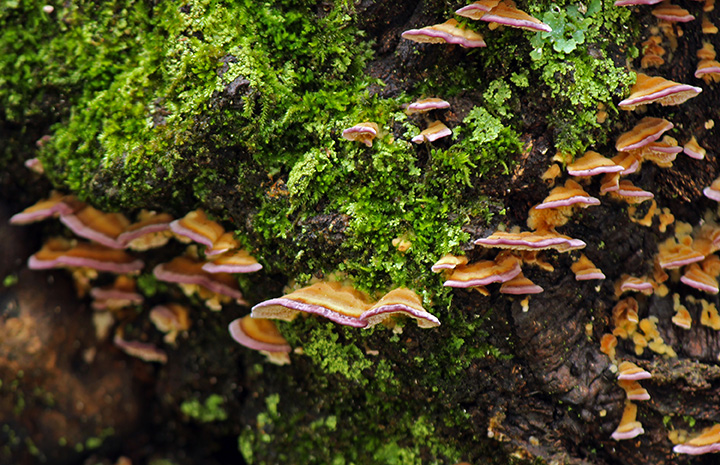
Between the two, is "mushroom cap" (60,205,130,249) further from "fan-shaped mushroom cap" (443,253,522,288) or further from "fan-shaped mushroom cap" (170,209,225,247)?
"fan-shaped mushroom cap" (443,253,522,288)

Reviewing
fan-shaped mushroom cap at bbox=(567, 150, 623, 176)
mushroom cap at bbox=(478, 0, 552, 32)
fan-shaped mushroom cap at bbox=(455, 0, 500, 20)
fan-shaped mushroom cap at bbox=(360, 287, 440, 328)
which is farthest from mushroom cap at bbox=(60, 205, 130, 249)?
fan-shaped mushroom cap at bbox=(567, 150, 623, 176)

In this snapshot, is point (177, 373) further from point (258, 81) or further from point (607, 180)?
point (607, 180)

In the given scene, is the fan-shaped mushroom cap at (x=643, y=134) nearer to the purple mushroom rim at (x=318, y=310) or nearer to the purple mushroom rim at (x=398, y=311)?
the purple mushroom rim at (x=398, y=311)

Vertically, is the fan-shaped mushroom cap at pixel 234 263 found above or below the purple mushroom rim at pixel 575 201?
below

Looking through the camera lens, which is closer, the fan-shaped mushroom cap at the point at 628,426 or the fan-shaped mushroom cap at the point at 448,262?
the fan-shaped mushroom cap at the point at 448,262

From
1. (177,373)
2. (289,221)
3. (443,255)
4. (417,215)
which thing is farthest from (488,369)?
(177,373)

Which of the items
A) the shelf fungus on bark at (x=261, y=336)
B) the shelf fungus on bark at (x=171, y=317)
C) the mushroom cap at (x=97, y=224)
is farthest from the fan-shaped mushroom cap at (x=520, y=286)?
the shelf fungus on bark at (x=171, y=317)

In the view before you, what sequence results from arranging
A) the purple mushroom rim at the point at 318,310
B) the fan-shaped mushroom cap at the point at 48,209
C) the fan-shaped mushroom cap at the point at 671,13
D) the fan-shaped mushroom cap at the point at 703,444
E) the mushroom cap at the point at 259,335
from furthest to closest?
the fan-shaped mushroom cap at the point at 48,209, the mushroom cap at the point at 259,335, the fan-shaped mushroom cap at the point at 703,444, the fan-shaped mushroom cap at the point at 671,13, the purple mushroom rim at the point at 318,310
